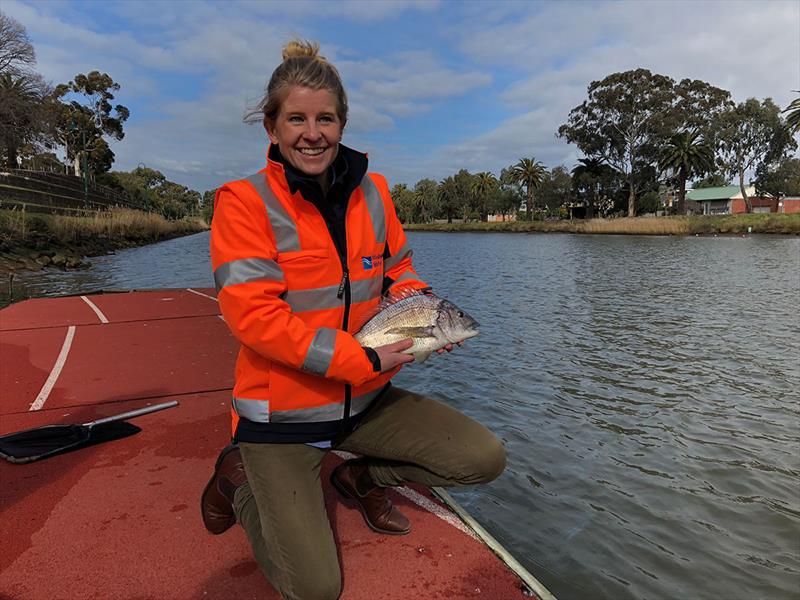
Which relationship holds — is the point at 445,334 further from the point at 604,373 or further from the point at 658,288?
the point at 658,288

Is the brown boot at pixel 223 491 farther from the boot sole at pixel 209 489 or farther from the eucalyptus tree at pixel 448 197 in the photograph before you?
the eucalyptus tree at pixel 448 197

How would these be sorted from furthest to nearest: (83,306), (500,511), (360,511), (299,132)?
1. (83,306)
2. (500,511)
3. (360,511)
4. (299,132)

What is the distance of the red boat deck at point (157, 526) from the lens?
9.71 ft

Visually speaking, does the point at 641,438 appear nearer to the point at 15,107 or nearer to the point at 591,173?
the point at 15,107

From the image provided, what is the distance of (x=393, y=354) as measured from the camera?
2.93 metres

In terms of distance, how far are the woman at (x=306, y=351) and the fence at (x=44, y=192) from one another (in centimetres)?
3763

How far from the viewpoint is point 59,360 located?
794cm

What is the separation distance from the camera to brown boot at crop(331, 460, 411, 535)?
3.43 metres

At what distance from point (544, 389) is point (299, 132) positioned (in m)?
7.26

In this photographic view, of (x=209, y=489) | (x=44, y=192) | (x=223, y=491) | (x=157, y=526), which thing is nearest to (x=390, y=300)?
(x=223, y=491)

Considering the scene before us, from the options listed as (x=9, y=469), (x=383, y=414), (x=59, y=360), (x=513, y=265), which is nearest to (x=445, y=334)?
(x=383, y=414)

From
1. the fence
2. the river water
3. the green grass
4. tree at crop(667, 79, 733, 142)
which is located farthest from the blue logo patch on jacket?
tree at crop(667, 79, 733, 142)

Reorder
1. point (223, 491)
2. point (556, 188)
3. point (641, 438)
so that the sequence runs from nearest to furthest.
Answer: point (223, 491) < point (641, 438) < point (556, 188)

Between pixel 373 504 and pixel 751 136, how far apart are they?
8913cm
